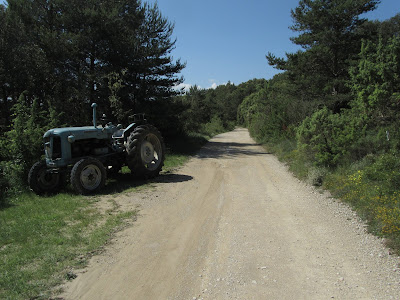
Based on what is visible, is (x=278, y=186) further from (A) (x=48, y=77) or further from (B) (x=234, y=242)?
(A) (x=48, y=77)

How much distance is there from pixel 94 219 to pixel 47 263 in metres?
1.94

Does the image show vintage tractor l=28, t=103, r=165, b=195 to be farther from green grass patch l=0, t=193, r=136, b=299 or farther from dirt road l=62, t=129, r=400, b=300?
dirt road l=62, t=129, r=400, b=300

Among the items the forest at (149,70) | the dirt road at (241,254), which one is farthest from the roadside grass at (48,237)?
the forest at (149,70)

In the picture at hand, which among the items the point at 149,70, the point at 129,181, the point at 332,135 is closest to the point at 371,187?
the point at 332,135

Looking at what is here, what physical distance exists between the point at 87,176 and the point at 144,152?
256 centimetres

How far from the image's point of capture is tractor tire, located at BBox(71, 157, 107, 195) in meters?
7.98

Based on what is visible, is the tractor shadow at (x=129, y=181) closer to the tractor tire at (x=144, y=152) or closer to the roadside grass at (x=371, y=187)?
the tractor tire at (x=144, y=152)

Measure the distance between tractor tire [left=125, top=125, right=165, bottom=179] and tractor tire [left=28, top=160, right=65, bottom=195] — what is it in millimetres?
2140

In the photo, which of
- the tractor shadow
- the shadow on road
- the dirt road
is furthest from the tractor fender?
the shadow on road

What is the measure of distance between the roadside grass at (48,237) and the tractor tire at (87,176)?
25 cm

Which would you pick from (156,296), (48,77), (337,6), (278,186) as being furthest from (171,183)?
(337,6)

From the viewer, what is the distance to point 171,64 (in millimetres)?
19891

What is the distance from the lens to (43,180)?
8.57 m

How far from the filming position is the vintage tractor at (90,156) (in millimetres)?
8273
